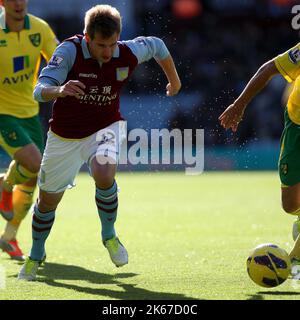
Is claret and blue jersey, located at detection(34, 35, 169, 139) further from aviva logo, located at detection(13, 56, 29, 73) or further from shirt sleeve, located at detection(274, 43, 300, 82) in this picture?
aviva logo, located at detection(13, 56, 29, 73)

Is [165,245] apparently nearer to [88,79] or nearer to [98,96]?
[98,96]

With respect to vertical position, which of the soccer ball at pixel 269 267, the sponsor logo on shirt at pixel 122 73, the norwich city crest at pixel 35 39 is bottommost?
the soccer ball at pixel 269 267

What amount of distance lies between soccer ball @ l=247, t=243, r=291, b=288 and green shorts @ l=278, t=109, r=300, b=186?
747 mm

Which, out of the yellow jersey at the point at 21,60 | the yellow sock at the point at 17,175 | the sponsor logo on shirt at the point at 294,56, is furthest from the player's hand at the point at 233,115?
the yellow jersey at the point at 21,60

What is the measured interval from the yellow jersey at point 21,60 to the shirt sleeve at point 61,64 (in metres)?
1.80

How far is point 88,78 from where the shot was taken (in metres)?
6.16

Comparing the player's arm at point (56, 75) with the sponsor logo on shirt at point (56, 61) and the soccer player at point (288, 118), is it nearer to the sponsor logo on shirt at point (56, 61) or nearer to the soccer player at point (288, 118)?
the sponsor logo on shirt at point (56, 61)

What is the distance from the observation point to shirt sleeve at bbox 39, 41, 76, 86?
19.6ft

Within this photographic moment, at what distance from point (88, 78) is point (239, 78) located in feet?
60.7

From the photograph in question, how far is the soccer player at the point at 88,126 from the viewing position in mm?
6090

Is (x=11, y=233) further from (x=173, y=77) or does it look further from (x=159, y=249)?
(x=173, y=77)

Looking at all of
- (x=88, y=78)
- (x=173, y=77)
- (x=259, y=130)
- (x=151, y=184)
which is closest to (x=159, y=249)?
(x=173, y=77)

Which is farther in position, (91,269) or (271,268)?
(91,269)

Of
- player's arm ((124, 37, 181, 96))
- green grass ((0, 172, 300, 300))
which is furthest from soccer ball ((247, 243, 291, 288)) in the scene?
player's arm ((124, 37, 181, 96))
